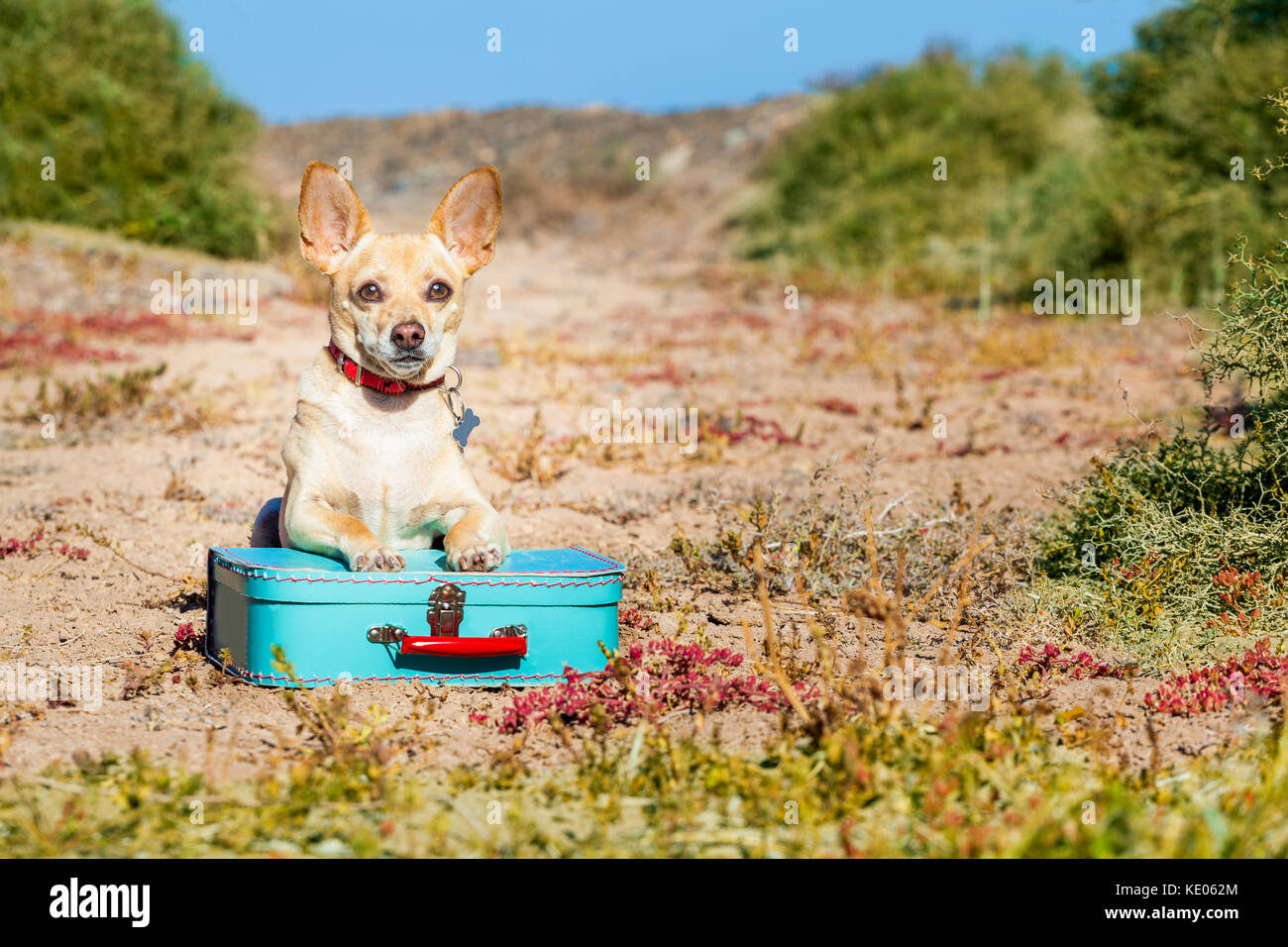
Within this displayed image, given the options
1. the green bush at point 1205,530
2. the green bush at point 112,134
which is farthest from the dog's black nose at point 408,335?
the green bush at point 112,134

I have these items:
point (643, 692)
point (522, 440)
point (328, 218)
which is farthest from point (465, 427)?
→ point (522, 440)

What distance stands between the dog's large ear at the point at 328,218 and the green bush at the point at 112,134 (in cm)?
1391

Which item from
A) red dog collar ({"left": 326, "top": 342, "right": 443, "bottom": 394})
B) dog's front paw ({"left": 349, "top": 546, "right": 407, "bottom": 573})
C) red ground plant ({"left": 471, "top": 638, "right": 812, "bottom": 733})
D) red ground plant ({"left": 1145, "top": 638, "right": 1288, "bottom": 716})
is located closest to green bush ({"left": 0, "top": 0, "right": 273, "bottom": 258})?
red dog collar ({"left": 326, "top": 342, "right": 443, "bottom": 394})

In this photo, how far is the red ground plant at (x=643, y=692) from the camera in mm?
3848

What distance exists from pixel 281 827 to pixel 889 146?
23735mm

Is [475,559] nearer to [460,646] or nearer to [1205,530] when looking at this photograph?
[460,646]

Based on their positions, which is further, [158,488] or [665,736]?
[158,488]

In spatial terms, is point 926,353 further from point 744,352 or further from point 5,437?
point 5,437

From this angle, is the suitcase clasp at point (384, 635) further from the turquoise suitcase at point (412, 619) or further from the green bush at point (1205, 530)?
the green bush at point (1205, 530)

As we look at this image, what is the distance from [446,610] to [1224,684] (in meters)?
2.54

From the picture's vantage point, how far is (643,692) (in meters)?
3.99

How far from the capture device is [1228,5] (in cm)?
1592
